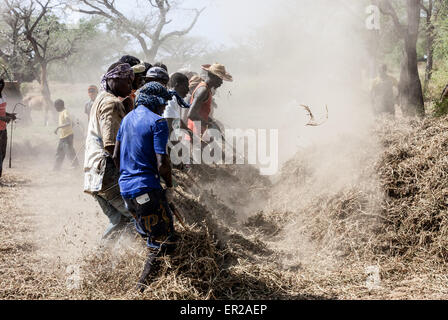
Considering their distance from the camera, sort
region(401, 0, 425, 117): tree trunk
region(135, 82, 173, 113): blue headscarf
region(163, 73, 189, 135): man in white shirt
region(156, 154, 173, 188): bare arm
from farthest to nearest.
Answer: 1. region(401, 0, 425, 117): tree trunk
2. region(163, 73, 189, 135): man in white shirt
3. region(135, 82, 173, 113): blue headscarf
4. region(156, 154, 173, 188): bare arm

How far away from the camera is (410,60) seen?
34.8 ft

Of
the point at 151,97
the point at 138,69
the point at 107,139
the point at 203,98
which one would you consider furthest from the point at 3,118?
the point at 151,97

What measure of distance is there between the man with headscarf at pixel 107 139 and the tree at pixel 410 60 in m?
8.12

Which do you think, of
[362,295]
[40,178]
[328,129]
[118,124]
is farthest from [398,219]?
[40,178]

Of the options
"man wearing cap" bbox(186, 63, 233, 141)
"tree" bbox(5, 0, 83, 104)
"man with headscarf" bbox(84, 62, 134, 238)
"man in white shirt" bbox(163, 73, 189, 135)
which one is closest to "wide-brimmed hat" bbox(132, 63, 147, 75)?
"man with headscarf" bbox(84, 62, 134, 238)

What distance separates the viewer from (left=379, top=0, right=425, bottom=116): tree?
1020 cm

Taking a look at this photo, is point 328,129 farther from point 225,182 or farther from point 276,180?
point 225,182

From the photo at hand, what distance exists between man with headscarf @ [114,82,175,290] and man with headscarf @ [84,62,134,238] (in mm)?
358

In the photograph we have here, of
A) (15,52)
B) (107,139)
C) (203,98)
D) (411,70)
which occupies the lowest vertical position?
(107,139)

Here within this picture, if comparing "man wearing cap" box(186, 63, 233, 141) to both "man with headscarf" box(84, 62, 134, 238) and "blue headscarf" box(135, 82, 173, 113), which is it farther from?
"blue headscarf" box(135, 82, 173, 113)

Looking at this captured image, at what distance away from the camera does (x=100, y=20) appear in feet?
82.6

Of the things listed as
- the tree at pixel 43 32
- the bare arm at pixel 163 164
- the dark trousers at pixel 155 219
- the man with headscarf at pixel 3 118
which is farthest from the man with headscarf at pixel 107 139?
the tree at pixel 43 32

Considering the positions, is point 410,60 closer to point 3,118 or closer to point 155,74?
point 155,74

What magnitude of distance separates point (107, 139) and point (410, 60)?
906cm
